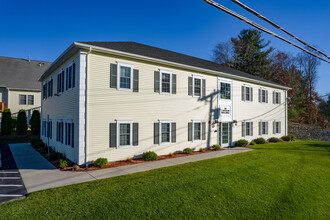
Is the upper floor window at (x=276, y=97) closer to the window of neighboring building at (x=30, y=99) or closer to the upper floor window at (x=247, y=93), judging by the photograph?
the upper floor window at (x=247, y=93)

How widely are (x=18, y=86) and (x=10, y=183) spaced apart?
22.3 metres

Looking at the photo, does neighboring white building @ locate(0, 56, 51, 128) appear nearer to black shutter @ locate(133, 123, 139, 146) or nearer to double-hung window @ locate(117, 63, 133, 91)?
double-hung window @ locate(117, 63, 133, 91)

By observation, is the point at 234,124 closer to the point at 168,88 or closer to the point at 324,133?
the point at 168,88

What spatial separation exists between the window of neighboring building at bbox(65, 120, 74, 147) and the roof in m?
18.3

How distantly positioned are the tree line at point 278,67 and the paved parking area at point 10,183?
1447 inches

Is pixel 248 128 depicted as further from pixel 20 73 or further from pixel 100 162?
pixel 20 73

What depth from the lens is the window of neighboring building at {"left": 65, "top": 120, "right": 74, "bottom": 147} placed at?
11.1m

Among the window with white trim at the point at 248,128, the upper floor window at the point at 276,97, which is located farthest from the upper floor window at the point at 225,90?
the upper floor window at the point at 276,97

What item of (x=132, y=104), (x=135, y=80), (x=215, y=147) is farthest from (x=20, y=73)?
(x=215, y=147)

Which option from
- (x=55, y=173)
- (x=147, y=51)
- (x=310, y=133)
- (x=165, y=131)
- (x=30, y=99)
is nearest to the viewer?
(x=55, y=173)

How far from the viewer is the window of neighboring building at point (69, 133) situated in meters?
11.1

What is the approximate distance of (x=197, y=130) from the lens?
15.3 meters

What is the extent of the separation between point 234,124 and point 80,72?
1361cm

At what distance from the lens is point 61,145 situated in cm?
1293
